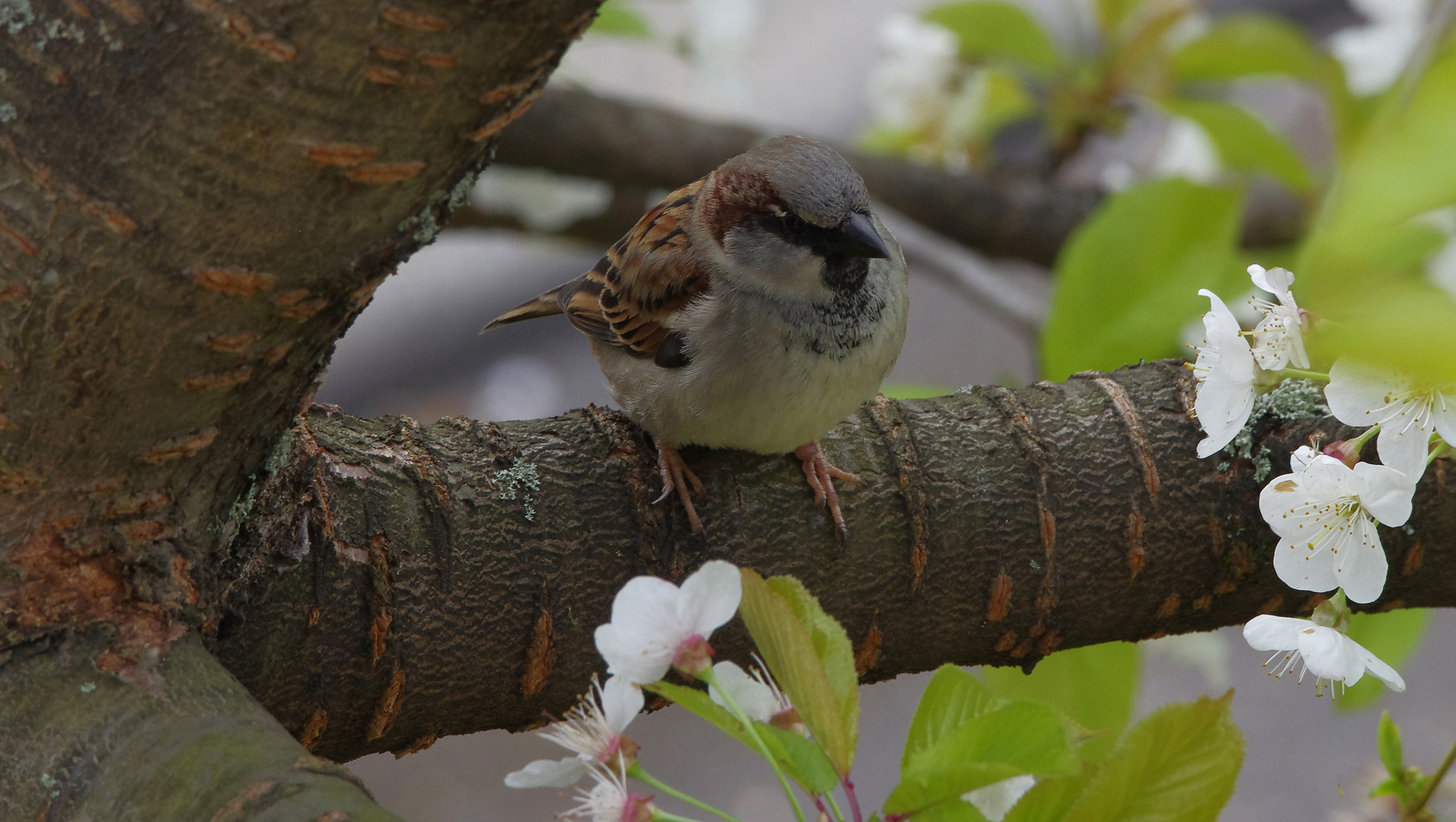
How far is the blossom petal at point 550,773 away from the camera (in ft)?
1.89

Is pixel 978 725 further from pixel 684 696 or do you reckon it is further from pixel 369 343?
pixel 369 343

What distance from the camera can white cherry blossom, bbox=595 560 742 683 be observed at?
55 centimetres

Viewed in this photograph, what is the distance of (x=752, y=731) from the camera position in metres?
0.51

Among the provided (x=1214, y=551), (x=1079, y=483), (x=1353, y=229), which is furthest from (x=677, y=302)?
(x=1353, y=229)

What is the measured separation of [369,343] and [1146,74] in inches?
101

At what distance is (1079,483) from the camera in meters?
1.05

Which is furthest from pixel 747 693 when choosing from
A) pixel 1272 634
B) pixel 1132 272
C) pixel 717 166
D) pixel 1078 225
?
pixel 1078 225

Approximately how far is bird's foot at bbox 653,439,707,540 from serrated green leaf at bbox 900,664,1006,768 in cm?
44

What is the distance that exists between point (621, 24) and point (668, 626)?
1340mm

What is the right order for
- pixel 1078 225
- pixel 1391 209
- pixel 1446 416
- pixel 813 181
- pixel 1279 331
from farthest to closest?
pixel 1078 225 < pixel 813 181 < pixel 1279 331 < pixel 1446 416 < pixel 1391 209

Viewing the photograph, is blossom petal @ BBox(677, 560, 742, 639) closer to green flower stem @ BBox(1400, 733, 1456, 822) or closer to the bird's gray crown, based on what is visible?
green flower stem @ BBox(1400, 733, 1456, 822)

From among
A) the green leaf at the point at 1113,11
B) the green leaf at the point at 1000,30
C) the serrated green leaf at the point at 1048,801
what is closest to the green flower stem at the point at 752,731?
the serrated green leaf at the point at 1048,801

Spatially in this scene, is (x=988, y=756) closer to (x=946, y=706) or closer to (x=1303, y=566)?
(x=946, y=706)

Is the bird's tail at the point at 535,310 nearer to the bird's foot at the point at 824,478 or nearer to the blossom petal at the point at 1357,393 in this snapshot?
the bird's foot at the point at 824,478
